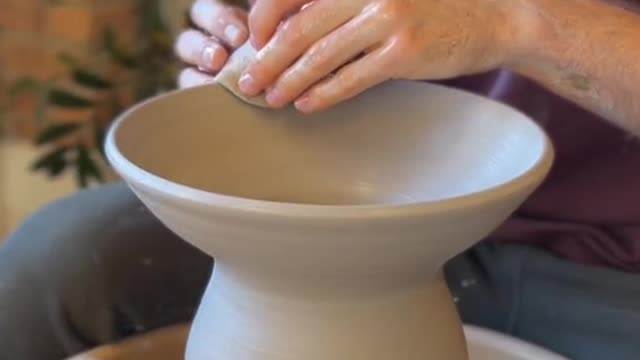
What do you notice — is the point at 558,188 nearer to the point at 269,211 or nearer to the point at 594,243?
the point at 594,243

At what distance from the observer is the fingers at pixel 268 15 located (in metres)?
0.91

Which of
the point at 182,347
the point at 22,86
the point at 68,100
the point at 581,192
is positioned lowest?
the point at 22,86

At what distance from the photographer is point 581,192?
1.15m

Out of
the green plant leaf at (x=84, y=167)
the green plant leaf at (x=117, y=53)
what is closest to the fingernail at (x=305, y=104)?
the green plant leaf at (x=84, y=167)

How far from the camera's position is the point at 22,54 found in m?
2.33

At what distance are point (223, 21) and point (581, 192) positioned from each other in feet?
1.21

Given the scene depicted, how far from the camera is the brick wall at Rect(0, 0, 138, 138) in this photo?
2.28m

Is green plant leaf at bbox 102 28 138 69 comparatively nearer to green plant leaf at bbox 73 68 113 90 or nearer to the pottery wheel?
green plant leaf at bbox 73 68 113 90

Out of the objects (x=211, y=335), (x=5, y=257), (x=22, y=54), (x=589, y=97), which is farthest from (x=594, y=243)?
(x=22, y=54)

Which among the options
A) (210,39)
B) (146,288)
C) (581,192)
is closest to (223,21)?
(210,39)

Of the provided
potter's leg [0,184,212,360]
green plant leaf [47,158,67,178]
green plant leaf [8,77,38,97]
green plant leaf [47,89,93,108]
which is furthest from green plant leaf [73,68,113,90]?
potter's leg [0,184,212,360]

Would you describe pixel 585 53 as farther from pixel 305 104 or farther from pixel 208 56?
pixel 208 56

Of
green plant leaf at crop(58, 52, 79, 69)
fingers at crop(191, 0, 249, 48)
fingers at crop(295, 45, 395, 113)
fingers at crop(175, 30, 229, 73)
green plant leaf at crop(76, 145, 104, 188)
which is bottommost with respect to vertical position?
green plant leaf at crop(76, 145, 104, 188)

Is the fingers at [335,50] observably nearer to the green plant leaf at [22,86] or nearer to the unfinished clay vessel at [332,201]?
the unfinished clay vessel at [332,201]
